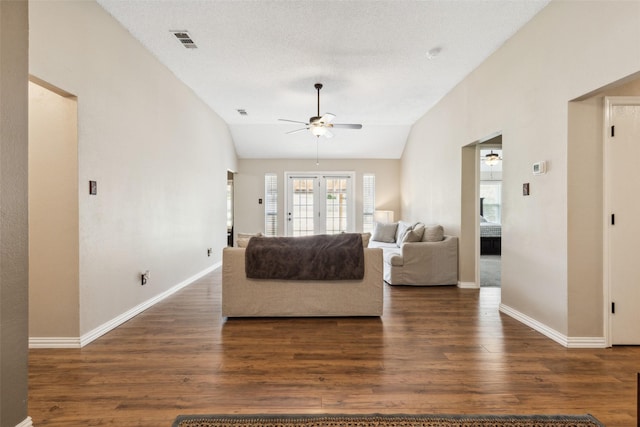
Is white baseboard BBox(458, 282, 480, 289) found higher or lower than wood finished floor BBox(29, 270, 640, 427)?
higher

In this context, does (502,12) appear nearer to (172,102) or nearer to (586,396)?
(586,396)

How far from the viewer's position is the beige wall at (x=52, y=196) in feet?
8.64

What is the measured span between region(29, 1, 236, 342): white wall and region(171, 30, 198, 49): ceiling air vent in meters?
0.53

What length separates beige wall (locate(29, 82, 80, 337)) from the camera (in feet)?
8.64

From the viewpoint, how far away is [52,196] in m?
2.63

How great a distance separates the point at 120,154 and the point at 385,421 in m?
3.40

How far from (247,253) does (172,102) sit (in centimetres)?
265

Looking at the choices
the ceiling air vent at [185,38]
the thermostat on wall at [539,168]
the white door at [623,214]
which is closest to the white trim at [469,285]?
the white door at [623,214]

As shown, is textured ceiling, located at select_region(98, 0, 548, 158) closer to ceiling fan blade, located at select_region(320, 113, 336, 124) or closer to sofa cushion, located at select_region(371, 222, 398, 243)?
ceiling fan blade, located at select_region(320, 113, 336, 124)

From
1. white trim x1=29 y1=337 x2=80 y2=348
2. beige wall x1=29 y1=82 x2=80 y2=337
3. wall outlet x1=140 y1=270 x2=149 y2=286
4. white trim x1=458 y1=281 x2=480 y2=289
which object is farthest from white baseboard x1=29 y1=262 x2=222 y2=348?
white trim x1=458 y1=281 x2=480 y2=289

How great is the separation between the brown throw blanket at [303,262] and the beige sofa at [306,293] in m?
0.07

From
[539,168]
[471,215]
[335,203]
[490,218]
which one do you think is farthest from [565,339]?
[490,218]

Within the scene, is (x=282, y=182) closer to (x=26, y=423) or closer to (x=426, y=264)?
(x=426, y=264)

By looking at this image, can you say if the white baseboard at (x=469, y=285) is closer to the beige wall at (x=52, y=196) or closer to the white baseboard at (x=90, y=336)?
the white baseboard at (x=90, y=336)
